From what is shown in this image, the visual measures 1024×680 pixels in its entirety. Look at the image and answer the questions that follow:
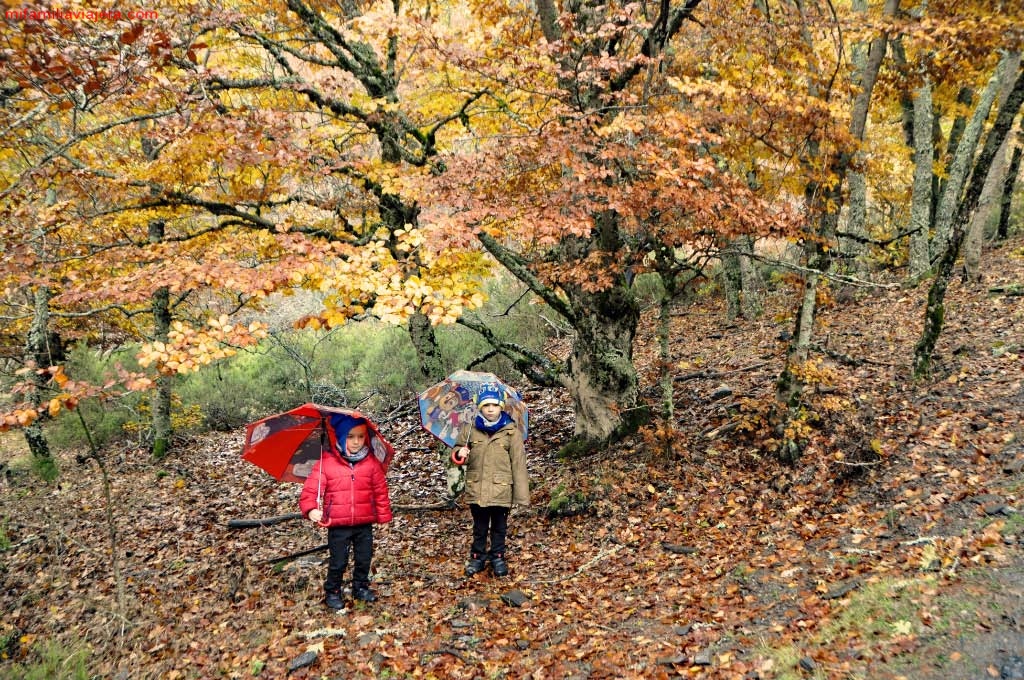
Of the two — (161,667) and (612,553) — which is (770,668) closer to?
(612,553)

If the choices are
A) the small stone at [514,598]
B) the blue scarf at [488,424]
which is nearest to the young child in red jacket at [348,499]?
the blue scarf at [488,424]

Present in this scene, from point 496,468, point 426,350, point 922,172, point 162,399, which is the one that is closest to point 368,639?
point 496,468

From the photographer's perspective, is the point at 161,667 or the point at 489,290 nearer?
the point at 161,667

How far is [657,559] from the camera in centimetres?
638

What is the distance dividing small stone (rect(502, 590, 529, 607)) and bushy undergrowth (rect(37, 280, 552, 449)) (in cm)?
662

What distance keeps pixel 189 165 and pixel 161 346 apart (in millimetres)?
4508

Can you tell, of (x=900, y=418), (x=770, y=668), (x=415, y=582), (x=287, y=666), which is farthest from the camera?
(x=900, y=418)

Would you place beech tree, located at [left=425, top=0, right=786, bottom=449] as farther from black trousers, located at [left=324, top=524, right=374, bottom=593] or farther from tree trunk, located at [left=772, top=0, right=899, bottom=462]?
black trousers, located at [left=324, top=524, right=374, bottom=593]

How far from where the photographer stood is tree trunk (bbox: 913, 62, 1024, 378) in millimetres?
7055

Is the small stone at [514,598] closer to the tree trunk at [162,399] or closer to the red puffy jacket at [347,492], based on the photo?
the red puffy jacket at [347,492]

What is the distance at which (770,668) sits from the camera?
13.1 ft

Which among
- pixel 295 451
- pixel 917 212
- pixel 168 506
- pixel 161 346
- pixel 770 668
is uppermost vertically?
pixel 917 212

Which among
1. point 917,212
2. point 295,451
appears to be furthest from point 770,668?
point 917,212

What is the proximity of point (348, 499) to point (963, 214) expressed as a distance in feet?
26.4
